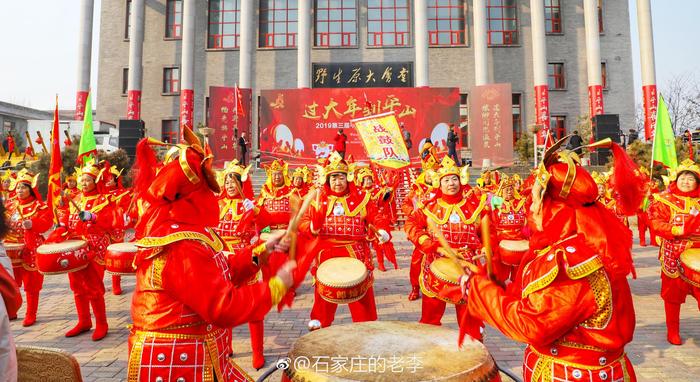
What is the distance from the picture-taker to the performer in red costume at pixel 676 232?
461cm

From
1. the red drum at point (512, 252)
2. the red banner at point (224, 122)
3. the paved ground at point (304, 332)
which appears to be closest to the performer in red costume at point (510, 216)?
the red drum at point (512, 252)

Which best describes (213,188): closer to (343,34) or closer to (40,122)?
(343,34)

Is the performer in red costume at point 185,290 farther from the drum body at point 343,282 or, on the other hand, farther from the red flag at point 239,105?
the red flag at point 239,105

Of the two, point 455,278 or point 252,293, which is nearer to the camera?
point 252,293

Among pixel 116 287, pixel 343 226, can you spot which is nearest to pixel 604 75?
pixel 343 226

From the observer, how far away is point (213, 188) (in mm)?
2213

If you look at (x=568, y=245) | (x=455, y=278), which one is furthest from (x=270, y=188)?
(x=568, y=245)

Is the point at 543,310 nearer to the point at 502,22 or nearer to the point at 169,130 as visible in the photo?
the point at 502,22

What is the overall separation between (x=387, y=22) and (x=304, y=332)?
23515 millimetres

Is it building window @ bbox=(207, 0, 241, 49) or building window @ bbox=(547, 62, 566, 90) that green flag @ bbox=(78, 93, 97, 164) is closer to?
building window @ bbox=(207, 0, 241, 49)

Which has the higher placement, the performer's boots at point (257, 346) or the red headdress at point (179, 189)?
the red headdress at point (179, 189)

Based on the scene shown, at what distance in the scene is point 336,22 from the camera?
25.3 m

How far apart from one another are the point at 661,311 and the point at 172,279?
21.9 ft

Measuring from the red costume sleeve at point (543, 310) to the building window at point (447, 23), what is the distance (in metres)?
25.3
